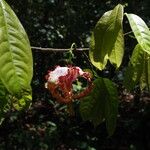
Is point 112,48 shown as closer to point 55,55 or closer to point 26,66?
point 26,66

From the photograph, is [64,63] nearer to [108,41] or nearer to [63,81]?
[63,81]

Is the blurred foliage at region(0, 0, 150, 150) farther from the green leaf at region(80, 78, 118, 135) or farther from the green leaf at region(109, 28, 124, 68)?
the green leaf at region(109, 28, 124, 68)

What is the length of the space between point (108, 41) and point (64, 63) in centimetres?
421

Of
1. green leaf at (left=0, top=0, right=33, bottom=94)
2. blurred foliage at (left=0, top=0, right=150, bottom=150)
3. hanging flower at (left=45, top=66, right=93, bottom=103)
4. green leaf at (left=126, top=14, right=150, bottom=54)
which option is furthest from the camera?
blurred foliage at (left=0, top=0, right=150, bottom=150)

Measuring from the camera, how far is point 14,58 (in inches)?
30.3

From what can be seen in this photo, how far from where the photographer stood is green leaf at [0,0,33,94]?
76 centimetres

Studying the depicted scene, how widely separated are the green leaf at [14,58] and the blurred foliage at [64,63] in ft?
13.8

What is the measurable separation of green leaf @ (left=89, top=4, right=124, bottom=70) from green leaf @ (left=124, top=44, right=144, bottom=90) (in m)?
0.12

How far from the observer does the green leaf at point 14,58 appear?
76 centimetres

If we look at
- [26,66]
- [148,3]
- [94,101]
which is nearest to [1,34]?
[26,66]

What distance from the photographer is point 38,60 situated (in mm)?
5574

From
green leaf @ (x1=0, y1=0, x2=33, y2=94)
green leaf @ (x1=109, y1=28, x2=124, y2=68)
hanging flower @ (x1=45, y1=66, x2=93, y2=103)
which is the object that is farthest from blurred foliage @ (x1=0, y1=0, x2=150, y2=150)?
green leaf @ (x1=0, y1=0, x2=33, y2=94)

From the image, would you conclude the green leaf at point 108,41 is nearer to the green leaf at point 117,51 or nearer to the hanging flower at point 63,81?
the green leaf at point 117,51

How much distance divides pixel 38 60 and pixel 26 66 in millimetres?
4823
